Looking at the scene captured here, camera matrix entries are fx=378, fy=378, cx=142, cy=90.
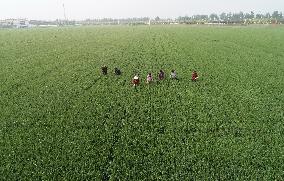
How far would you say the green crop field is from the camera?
1402 centimetres

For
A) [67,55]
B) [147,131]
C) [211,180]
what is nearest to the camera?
[211,180]

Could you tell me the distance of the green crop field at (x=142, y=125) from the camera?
14023 millimetres

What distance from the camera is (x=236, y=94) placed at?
2369 centimetres

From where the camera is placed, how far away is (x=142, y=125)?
59.9 ft

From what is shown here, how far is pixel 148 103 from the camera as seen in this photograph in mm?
21688

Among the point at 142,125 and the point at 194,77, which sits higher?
the point at 194,77

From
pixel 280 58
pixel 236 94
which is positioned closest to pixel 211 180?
pixel 236 94

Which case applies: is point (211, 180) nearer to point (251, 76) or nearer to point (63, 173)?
point (63, 173)

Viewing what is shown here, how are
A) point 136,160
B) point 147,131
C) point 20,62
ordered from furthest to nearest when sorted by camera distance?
point 20,62 < point 147,131 < point 136,160

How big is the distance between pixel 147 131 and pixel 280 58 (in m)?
26.1

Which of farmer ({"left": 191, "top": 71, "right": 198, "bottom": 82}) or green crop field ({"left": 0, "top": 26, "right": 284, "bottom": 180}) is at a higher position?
farmer ({"left": 191, "top": 71, "right": 198, "bottom": 82})

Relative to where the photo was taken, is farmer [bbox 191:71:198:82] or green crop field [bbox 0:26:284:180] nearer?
green crop field [bbox 0:26:284:180]

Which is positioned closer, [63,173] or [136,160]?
[63,173]

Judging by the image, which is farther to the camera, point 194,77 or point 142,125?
point 194,77
